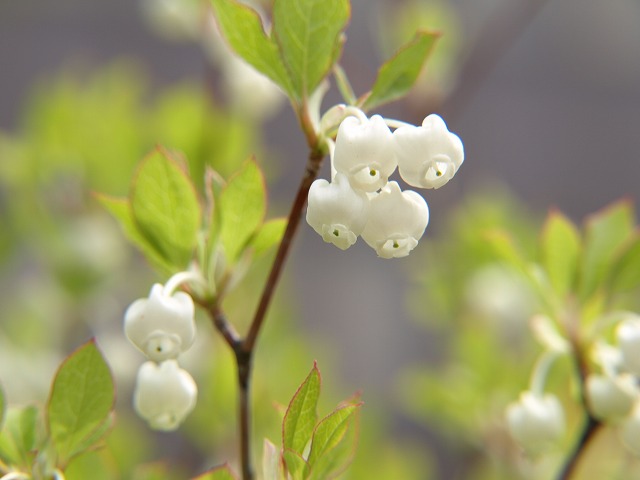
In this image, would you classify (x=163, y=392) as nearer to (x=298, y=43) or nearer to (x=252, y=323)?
(x=252, y=323)

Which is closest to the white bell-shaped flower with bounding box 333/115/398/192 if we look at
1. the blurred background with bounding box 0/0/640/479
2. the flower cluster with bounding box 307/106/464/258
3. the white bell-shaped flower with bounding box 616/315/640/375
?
the flower cluster with bounding box 307/106/464/258

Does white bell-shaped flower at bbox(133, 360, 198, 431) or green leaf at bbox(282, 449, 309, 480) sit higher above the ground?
green leaf at bbox(282, 449, 309, 480)

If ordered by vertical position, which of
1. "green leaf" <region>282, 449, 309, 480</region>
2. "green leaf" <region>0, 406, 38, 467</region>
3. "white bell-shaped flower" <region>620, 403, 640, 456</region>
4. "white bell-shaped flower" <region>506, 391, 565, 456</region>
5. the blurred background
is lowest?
the blurred background

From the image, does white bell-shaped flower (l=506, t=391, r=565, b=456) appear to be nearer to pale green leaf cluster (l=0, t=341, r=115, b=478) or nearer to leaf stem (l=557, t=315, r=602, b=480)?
leaf stem (l=557, t=315, r=602, b=480)

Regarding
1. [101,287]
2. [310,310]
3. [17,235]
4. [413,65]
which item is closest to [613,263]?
[413,65]

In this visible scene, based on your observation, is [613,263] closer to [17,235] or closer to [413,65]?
[413,65]

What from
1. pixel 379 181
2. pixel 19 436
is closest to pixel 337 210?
pixel 379 181
